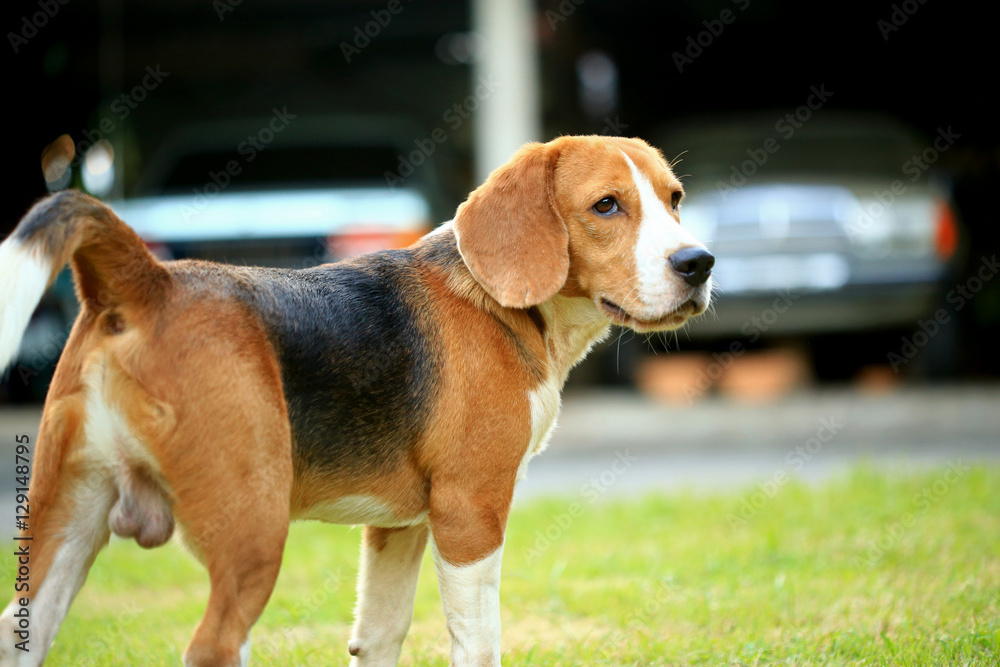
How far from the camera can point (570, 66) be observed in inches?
646

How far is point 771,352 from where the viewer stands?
10.8 m

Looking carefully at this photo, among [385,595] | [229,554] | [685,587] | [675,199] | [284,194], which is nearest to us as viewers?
[229,554]

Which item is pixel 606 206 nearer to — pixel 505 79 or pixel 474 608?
pixel 474 608

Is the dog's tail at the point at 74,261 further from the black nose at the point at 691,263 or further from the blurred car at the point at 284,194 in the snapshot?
the blurred car at the point at 284,194

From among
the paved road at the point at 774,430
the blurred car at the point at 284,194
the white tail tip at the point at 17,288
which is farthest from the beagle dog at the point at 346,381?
the paved road at the point at 774,430

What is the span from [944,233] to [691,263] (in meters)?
6.96

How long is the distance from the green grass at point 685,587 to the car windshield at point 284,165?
350 cm

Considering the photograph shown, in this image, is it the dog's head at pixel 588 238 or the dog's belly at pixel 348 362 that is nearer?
the dog's belly at pixel 348 362

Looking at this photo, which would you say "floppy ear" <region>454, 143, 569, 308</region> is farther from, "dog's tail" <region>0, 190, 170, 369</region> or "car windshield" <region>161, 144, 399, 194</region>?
"car windshield" <region>161, 144, 399, 194</region>

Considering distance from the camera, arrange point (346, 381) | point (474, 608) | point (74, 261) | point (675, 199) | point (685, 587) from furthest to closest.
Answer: point (685, 587), point (675, 199), point (474, 608), point (346, 381), point (74, 261)

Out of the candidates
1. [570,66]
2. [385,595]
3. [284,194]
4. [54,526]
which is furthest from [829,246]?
[570,66]

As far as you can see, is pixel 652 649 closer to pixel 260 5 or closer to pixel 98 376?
pixel 98 376

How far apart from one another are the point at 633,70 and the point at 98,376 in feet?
50.5

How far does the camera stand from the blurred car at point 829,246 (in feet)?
30.3
